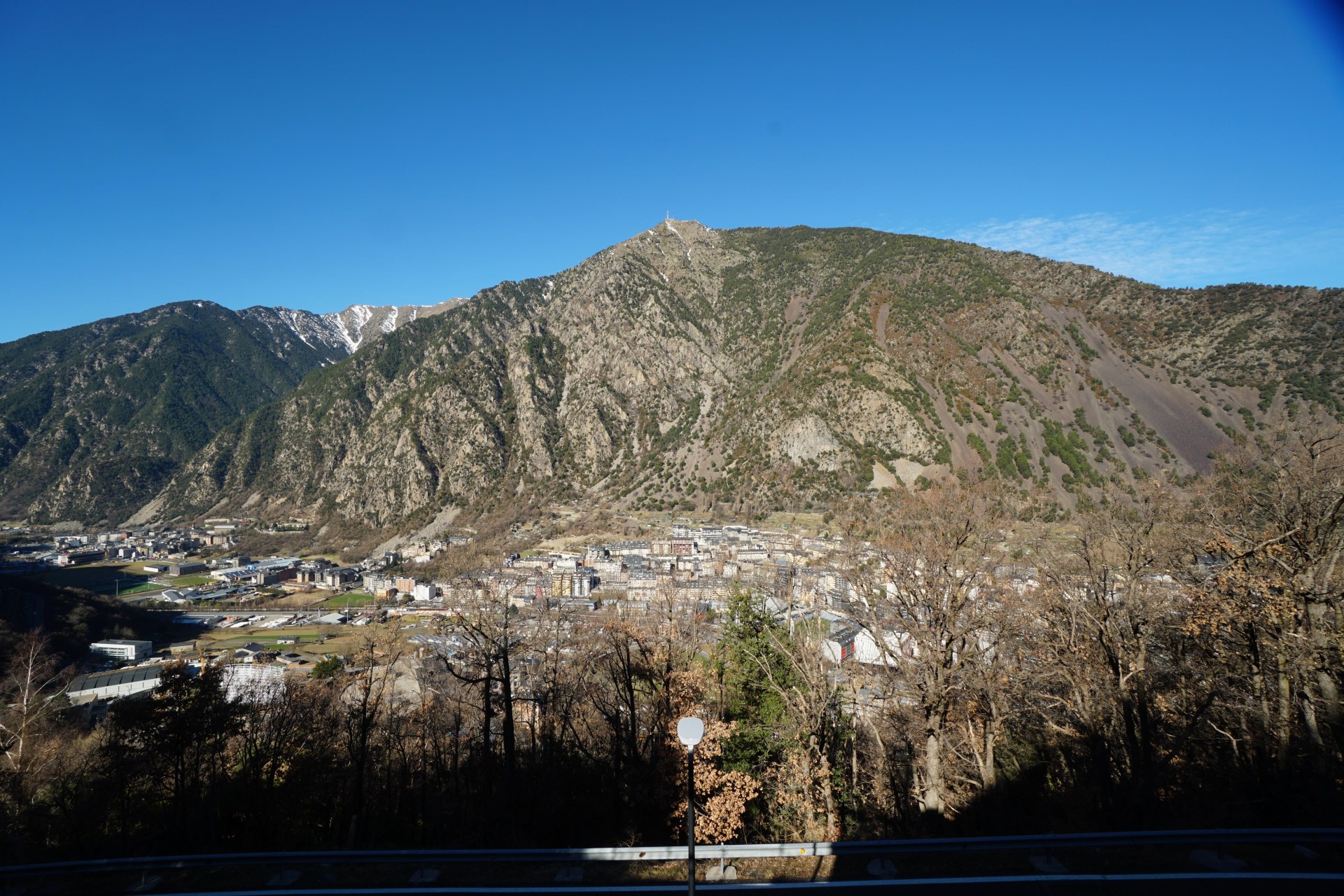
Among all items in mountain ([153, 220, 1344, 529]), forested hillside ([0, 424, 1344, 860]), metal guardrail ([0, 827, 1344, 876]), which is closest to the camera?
metal guardrail ([0, 827, 1344, 876])

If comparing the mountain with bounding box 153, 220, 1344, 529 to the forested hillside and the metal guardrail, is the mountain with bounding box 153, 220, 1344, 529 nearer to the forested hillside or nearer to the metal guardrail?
the forested hillside

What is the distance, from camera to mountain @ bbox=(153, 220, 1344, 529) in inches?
3479

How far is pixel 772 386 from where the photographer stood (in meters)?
125

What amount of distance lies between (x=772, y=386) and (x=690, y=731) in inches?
4780

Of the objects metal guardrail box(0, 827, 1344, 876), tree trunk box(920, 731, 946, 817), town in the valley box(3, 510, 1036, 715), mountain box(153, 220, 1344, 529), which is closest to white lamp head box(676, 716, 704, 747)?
metal guardrail box(0, 827, 1344, 876)

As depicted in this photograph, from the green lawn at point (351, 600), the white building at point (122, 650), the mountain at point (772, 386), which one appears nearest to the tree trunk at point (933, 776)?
the mountain at point (772, 386)

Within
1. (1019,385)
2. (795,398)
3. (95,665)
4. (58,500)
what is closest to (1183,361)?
(1019,385)

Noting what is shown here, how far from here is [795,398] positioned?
363ft

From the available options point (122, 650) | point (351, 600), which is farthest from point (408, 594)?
point (122, 650)

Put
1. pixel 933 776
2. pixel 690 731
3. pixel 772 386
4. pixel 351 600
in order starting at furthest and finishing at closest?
pixel 772 386 < pixel 351 600 < pixel 933 776 < pixel 690 731

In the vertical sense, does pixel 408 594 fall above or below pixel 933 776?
below

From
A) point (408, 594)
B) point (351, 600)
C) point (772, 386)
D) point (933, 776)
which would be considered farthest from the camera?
point (772, 386)

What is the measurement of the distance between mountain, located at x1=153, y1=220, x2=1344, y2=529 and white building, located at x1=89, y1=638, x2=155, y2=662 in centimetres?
7233

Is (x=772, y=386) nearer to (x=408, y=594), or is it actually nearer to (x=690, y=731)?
(x=408, y=594)
